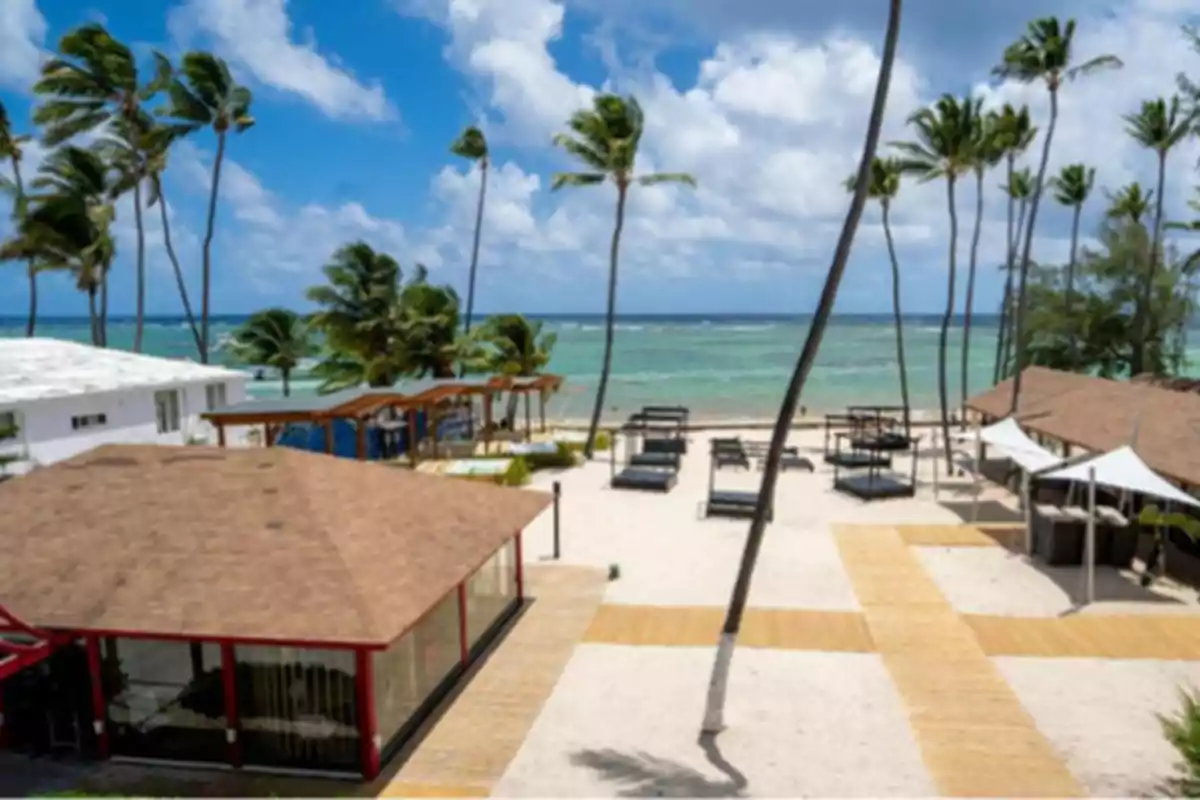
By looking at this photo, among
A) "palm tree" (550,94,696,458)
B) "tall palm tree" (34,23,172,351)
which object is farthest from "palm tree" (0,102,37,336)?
"palm tree" (550,94,696,458)

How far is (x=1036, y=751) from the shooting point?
30.2 feet

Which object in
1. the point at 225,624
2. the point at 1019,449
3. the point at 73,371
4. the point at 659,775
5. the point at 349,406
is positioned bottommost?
the point at 659,775

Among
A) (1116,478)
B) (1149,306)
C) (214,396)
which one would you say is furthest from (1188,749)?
(1149,306)

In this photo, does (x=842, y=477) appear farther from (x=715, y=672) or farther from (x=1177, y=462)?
(x=715, y=672)

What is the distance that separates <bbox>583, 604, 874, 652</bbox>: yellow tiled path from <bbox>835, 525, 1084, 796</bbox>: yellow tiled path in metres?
0.47

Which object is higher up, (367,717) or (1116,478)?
(1116,478)

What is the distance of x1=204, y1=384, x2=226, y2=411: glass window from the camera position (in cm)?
2884

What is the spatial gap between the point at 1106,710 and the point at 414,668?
798cm

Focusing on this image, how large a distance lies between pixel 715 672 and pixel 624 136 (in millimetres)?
21742

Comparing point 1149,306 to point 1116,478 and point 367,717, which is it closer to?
point 1116,478

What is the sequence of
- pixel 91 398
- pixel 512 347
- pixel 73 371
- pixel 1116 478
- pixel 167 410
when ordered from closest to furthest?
pixel 1116 478, pixel 91 398, pixel 73 371, pixel 167 410, pixel 512 347

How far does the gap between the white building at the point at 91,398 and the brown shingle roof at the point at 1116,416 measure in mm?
22699

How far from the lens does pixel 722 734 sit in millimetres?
9719

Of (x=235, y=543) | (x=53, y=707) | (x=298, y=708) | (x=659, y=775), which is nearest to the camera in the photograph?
(x=659, y=775)
